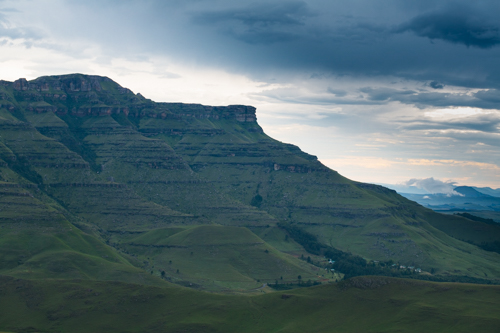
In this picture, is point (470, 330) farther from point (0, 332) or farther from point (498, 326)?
point (0, 332)

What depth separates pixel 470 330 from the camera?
19975 cm

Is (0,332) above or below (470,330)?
below

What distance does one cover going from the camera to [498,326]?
199000 mm

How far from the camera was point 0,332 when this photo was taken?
656 ft

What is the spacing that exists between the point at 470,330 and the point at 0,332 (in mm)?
140651

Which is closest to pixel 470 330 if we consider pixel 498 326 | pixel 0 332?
pixel 498 326

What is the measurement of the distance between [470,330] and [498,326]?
8.25 metres

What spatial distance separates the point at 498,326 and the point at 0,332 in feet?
488

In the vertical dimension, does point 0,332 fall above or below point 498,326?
below
